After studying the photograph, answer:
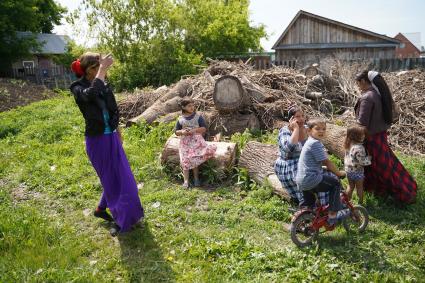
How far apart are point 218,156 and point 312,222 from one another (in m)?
2.44

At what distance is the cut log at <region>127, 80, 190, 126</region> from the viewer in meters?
9.20

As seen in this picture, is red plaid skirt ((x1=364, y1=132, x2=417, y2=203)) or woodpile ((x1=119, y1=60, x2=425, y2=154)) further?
woodpile ((x1=119, y1=60, x2=425, y2=154))

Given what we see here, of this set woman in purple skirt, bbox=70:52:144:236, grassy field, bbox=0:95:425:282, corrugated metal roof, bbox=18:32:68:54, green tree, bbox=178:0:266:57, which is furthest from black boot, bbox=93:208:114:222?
corrugated metal roof, bbox=18:32:68:54

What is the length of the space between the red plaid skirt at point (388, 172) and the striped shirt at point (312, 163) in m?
1.43

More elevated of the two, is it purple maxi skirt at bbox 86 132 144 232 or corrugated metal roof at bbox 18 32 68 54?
corrugated metal roof at bbox 18 32 68 54

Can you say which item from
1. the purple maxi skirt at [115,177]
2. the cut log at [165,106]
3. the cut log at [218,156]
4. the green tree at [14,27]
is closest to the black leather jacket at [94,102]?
the purple maxi skirt at [115,177]

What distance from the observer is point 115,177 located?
14.8 feet

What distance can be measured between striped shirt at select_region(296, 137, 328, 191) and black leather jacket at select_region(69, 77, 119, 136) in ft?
7.26

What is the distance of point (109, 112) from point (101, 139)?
32 cm

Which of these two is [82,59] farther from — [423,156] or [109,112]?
[423,156]

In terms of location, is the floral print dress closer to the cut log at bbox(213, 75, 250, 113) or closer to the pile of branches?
the cut log at bbox(213, 75, 250, 113)

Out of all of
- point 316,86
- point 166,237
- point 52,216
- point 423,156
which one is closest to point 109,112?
point 166,237

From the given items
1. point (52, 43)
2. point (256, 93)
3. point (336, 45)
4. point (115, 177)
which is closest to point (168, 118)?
point (256, 93)

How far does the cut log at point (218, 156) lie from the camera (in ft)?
20.7
